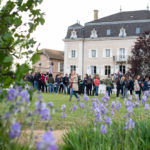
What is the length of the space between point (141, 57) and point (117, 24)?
50.7 feet

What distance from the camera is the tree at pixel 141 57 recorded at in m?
39.4

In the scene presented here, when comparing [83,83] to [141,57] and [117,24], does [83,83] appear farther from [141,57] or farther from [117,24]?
[117,24]

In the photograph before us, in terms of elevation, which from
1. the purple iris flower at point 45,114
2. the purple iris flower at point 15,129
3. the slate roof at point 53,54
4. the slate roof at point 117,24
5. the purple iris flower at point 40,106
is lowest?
the purple iris flower at point 15,129

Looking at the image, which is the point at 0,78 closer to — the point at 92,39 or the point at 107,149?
the point at 107,149

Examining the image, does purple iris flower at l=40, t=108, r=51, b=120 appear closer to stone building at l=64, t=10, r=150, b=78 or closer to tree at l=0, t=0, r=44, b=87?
tree at l=0, t=0, r=44, b=87

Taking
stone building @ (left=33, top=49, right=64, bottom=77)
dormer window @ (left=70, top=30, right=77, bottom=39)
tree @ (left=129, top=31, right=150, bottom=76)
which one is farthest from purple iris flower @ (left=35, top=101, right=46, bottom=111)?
stone building @ (left=33, top=49, right=64, bottom=77)

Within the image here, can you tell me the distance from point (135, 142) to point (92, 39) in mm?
50819

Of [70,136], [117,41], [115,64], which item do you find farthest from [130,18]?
[70,136]

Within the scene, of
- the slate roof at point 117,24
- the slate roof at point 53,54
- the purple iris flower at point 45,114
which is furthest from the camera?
the slate roof at point 53,54

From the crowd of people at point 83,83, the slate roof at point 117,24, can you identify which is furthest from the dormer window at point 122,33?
the crowd of people at point 83,83

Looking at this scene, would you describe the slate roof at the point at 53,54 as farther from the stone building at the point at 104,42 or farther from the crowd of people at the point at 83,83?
the crowd of people at the point at 83,83

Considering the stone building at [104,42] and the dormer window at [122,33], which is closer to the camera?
the dormer window at [122,33]

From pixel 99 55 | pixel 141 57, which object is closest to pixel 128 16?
pixel 99 55

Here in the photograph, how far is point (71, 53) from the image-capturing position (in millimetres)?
56688
